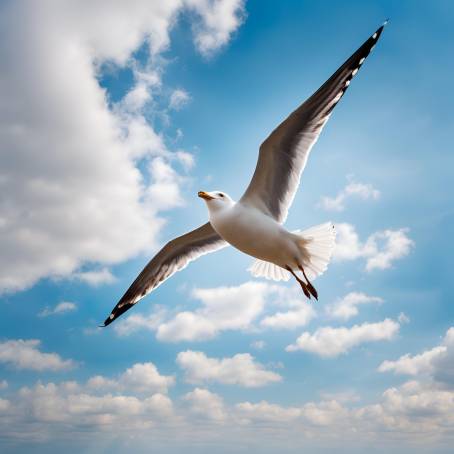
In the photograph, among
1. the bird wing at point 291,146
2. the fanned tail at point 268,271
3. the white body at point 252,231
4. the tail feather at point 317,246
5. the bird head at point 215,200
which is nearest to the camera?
the bird wing at point 291,146

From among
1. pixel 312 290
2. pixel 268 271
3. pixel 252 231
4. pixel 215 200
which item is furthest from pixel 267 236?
pixel 268 271

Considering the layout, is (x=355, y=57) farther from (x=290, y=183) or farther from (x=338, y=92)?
(x=290, y=183)

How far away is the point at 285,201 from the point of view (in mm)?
5750


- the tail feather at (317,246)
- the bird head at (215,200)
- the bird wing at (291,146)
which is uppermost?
the bird wing at (291,146)

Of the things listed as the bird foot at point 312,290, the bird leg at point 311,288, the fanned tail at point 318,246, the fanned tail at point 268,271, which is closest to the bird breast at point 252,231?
the fanned tail at point 318,246

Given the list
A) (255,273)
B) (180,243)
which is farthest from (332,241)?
(180,243)

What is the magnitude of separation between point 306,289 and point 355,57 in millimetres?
2357

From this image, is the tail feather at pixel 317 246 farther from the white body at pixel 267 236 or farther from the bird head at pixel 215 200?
the bird head at pixel 215 200

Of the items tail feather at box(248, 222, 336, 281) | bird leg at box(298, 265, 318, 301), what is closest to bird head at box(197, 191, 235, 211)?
tail feather at box(248, 222, 336, 281)

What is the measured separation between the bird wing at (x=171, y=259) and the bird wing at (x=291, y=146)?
1098 mm

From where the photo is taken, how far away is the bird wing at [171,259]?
675cm

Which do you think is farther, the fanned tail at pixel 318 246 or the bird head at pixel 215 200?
the fanned tail at pixel 318 246

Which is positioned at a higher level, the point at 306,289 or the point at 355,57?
the point at 355,57

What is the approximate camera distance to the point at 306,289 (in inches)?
225
